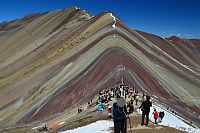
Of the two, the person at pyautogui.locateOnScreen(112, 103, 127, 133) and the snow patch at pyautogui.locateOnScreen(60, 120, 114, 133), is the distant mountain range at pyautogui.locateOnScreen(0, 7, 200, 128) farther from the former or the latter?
the person at pyautogui.locateOnScreen(112, 103, 127, 133)

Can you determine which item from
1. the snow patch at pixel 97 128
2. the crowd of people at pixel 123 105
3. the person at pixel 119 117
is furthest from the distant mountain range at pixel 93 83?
the person at pixel 119 117

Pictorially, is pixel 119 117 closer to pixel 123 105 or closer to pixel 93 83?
pixel 123 105

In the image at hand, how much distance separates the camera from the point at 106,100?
33.1 metres

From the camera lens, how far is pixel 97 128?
2416 cm

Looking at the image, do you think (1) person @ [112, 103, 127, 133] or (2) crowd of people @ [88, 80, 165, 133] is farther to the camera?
(2) crowd of people @ [88, 80, 165, 133]

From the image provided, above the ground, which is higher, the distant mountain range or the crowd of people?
the distant mountain range

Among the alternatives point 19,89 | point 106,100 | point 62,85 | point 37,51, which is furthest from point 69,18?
point 106,100

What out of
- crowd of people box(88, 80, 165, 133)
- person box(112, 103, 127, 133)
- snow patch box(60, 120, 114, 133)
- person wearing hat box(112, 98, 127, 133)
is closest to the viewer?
person wearing hat box(112, 98, 127, 133)

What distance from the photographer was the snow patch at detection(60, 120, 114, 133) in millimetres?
23436

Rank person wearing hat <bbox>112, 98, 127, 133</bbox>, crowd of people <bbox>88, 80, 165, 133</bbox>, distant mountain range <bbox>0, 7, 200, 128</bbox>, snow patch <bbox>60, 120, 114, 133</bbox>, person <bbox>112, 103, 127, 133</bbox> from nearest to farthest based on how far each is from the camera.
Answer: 1. person wearing hat <bbox>112, 98, 127, 133</bbox>
2. person <bbox>112, 103, 127, 133</bbox>
3. crowd of people <bbox>88, 80, 165, 133</bbox>
4. snow patch <bbox>60, 120, 114, 133</bbox>
5. distant mountain range <bbox>0, 7, 200, 128</bbox>

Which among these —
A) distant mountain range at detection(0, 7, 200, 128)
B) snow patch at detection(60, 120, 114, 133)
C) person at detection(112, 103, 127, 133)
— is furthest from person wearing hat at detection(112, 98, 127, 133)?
distant mountain range at detection(0, 7, 200, 128)

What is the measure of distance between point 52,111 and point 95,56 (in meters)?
16.8

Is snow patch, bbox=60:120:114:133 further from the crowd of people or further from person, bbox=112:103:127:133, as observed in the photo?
person, bbox=112:103:127:133

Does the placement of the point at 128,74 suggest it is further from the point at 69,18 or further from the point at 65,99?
the point at 69,18
